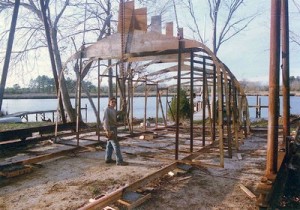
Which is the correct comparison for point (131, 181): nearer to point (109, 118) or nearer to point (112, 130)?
point (112, 130)

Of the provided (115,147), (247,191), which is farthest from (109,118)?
(247,191)

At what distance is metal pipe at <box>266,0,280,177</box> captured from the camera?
Result: 5410 mm

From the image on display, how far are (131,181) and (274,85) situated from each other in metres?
3.90

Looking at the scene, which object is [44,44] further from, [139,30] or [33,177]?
[33,177]

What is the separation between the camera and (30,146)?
1149 centimetres

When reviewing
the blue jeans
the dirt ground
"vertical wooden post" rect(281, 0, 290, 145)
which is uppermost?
"vertical wooden post" rect(281, 0, 290, 145)

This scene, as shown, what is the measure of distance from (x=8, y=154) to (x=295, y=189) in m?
9.10

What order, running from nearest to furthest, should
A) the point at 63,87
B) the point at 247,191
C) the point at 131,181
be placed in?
the point at 247,191
the point at 131,181
the point at 63,87

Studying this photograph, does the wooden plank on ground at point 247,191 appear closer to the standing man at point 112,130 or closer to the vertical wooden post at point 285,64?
the vertical wooden post at point 285,64

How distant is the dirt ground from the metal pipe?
944 mm

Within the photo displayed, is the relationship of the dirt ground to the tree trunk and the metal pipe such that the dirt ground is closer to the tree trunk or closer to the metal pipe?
the metal pipe

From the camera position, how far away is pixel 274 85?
550 cm

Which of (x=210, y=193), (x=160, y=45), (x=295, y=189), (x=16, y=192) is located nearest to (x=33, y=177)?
(x=16, y=192)

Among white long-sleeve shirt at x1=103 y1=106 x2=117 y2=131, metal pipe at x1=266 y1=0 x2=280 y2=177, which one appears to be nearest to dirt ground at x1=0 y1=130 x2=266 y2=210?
metal pipe at x1=266 y1=0 x2=280 y2=177
